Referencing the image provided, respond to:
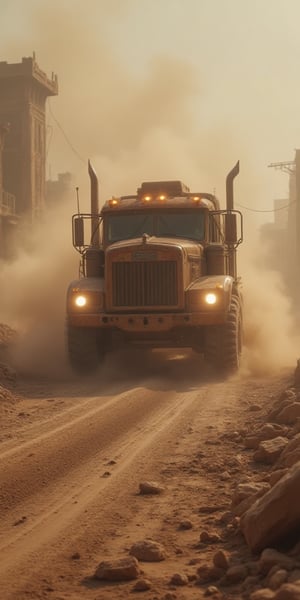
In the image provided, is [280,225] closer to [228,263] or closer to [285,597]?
[228,263]

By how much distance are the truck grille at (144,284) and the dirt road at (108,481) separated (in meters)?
1.78

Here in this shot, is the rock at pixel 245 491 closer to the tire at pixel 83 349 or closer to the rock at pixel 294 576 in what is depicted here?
the rock at pixel 294 576

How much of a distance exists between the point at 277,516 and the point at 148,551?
2.45 ft

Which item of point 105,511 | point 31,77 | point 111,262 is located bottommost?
point 105,511

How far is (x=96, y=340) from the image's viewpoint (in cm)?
1320

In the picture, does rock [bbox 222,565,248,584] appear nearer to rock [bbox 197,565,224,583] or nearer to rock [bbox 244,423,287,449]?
rock [bbox 197,565,224,583]

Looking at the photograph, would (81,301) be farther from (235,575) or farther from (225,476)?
(235,575)

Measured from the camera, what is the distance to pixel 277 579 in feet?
11.8

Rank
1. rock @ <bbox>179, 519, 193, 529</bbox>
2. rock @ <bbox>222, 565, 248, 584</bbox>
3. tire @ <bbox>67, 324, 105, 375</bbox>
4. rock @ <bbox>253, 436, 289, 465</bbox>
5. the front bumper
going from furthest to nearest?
tire @ <bbox>67, 324, 105, 375</bbox>, the front bumper, rock @ <bbox>253, 436, 289, 465</bbox>, rock @ <bbox>179, 519, 193, 529</bbox>, rock @ <bbox>222, 565, 248, 584</bbox>

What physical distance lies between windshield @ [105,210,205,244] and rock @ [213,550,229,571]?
9.72 m

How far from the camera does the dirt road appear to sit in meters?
4.27

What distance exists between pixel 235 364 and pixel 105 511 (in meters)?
7.86

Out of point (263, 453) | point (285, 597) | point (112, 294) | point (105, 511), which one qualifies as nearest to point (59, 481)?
point (105, 511)

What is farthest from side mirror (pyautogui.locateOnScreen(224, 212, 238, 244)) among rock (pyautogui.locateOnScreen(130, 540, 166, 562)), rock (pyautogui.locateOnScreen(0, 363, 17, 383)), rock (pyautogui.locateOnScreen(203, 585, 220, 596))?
rock (pyautogui.locateOnScreen(203, 585, 220, 596))
